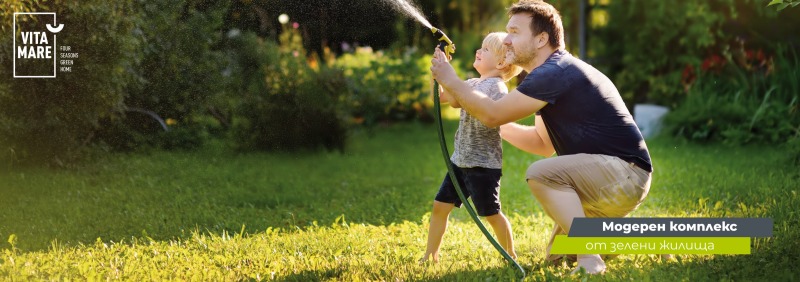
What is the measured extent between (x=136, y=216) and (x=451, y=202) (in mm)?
1778

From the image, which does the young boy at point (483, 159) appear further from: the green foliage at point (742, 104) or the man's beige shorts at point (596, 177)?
the green foliage at point (742, 104)

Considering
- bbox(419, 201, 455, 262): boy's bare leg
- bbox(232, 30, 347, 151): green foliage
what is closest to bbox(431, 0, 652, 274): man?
bbox(419, 201, 455, 262): boy's bare leg

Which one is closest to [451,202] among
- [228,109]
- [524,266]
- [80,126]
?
[524,266]

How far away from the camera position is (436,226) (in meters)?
3.28

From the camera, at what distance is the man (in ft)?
9.57

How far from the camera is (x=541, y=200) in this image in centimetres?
299

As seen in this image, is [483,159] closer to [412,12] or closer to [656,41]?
[412,12]

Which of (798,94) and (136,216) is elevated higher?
(798,94)

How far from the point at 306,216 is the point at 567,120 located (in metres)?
1.80

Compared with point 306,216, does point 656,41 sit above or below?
above

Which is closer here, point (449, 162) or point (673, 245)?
point (449, 162)

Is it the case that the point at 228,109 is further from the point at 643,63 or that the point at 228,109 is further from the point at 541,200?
the point at 643,63

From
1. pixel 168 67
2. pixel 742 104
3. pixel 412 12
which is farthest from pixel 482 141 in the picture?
pixel 742 104

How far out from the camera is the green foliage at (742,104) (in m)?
5.98
